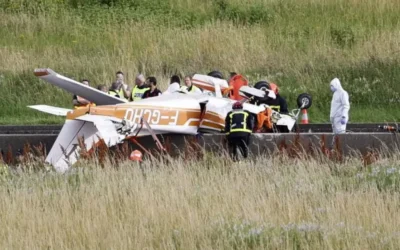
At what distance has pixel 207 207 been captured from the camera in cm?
1213

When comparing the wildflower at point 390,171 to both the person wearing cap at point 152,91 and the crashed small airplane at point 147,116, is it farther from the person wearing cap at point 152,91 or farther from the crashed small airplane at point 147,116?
the person wearing cap at point 152,91

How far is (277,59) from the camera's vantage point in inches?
1198

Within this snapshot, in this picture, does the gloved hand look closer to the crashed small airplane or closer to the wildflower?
the crashed small airplane

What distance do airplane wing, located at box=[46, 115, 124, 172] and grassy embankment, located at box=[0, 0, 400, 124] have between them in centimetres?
892

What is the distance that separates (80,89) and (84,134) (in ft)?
7.07

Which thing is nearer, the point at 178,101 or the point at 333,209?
the point at 333,209

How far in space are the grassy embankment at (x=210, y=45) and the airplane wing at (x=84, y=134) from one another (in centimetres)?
892

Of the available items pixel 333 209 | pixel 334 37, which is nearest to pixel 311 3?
pixel 334 37

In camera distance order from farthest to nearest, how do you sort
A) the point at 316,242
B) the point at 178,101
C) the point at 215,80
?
the point at 215,80 < the point at 178,101 < the point at 316,242

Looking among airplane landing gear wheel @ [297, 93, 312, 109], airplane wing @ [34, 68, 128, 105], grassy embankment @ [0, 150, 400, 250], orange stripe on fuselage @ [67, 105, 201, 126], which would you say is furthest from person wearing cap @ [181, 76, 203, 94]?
grassy embankment @ [0, 150, 400, 250]

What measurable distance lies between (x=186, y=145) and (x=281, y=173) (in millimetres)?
3112

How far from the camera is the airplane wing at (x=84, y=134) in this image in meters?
17.5

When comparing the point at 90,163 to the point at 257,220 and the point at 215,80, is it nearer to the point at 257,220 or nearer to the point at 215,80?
the point at 257,220

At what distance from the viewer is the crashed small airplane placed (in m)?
18.1
